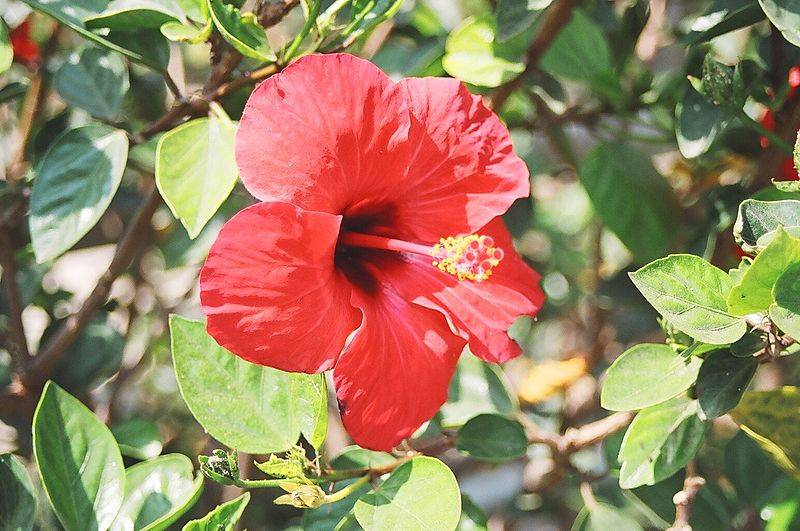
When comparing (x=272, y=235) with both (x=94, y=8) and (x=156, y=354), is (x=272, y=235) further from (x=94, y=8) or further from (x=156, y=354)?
(x=156, y=354)

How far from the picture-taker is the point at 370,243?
0.97 metres

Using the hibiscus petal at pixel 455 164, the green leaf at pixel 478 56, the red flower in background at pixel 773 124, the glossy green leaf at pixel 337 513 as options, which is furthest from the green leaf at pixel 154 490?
the red flower in background at pixel 773 124

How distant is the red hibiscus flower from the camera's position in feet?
2.65

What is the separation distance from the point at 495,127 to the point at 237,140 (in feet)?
0.95

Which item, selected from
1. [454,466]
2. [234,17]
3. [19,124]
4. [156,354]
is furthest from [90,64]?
[454,466]

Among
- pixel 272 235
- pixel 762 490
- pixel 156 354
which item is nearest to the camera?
pixel 272 235

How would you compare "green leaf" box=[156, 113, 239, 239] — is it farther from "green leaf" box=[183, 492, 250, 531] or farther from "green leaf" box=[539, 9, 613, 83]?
"green leaf" box=[539, 9, 613, 83]

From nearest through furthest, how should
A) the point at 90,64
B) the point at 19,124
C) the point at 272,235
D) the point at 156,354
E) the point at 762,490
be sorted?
the point at 272,235, the point at 90,64, the point at 762,490, the point at 19,124, the point at 156,354

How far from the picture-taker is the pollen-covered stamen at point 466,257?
93cm

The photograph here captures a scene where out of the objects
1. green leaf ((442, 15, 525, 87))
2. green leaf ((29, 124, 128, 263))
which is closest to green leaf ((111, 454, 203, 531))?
green leaf ((29, 124, 128, 263))

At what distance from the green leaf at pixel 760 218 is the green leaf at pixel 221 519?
21.9 inches

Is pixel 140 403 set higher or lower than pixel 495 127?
lower

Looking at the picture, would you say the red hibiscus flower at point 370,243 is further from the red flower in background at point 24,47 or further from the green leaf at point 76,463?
the red flower in background at point 24,47

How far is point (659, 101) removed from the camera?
132cm
